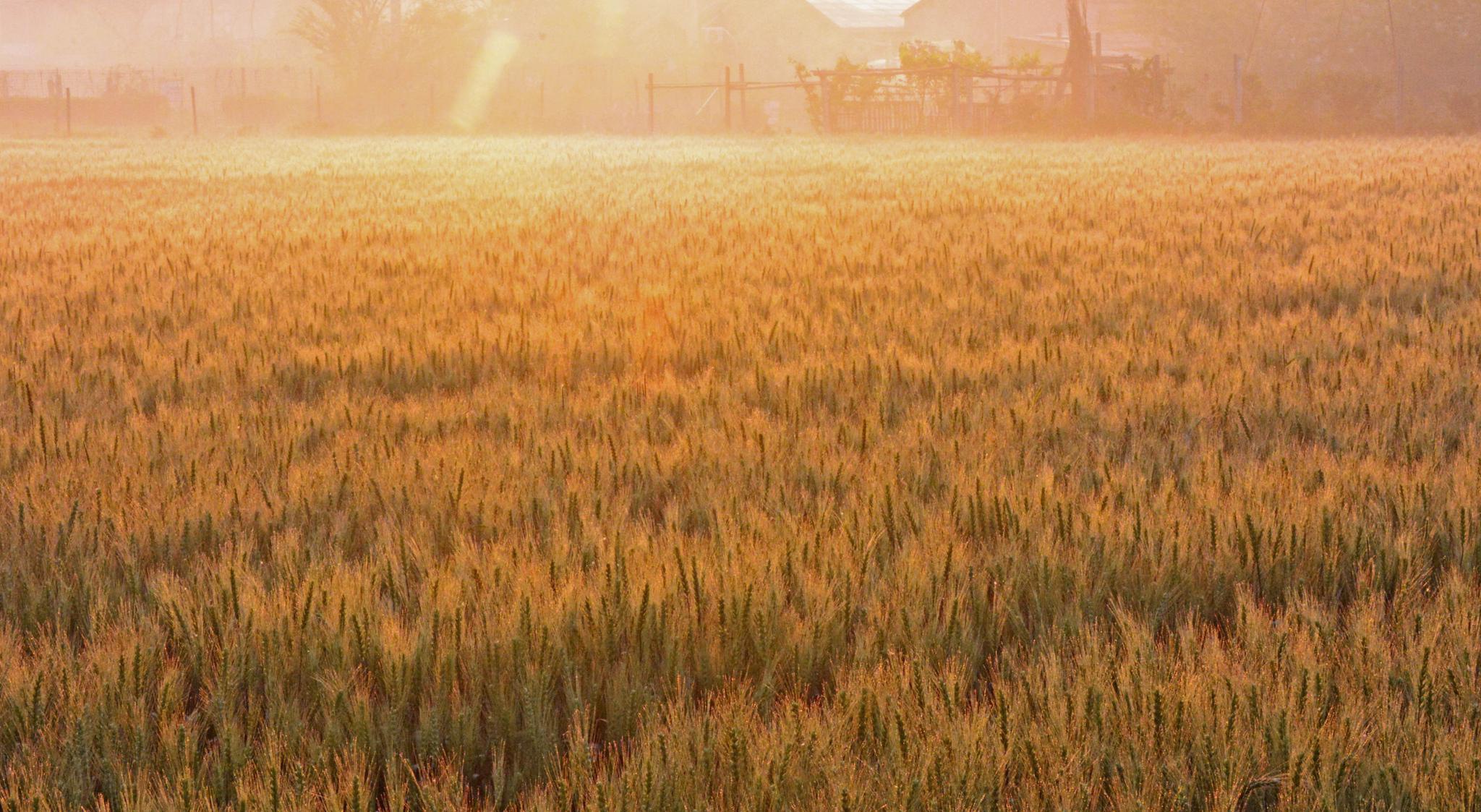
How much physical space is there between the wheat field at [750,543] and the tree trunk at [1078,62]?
86.5 feet

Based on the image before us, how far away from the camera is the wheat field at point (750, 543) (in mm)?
1727

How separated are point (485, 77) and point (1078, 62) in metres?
25.9

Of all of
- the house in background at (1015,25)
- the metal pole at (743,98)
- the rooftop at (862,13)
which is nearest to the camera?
the metal pole at (743,98)

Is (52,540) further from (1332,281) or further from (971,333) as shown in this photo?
(1332,281)

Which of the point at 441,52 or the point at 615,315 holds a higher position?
the point at 441,52

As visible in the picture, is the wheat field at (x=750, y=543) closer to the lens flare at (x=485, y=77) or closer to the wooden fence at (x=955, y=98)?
the wooden fence at (x=955, y=98)

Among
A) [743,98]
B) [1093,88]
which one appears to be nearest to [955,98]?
[1093,88]

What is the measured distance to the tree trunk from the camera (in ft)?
104

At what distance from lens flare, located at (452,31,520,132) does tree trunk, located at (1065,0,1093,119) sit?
22351 mm

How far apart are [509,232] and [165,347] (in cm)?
482

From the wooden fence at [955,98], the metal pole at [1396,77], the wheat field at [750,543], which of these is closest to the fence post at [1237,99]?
the wooden fence at [955,98]

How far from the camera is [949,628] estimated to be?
87.0 inches

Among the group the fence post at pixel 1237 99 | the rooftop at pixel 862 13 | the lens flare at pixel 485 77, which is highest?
the rooftop at pixel 862 13

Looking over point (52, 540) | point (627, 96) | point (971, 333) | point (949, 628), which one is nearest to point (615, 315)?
point (971, 333)
